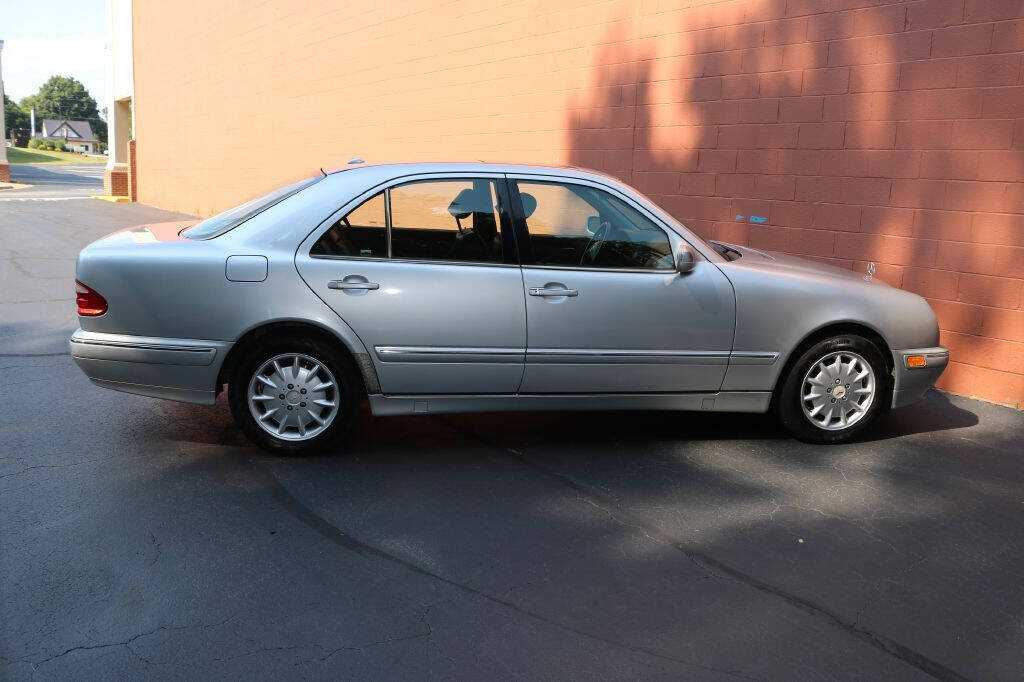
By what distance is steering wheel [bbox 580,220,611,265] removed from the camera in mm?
5152

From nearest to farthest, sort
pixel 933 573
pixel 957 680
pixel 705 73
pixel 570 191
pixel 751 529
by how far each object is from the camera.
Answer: pixel 957 680 < pixel 933 573 < pixel 751 529 < pixel 570 191 < pixel 705 73

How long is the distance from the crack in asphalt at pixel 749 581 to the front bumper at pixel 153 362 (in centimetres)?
165

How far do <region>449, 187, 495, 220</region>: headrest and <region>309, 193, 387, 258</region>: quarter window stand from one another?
0.39m

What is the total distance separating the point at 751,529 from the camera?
425 cm

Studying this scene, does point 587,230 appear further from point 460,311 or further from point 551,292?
point 460,311

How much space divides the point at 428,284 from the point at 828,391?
241 centimetres

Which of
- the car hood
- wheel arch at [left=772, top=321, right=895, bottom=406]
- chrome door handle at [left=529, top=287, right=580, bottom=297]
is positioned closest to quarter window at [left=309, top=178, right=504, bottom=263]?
chrome door handle at [left=529, top=287, right=580, bottom=297]

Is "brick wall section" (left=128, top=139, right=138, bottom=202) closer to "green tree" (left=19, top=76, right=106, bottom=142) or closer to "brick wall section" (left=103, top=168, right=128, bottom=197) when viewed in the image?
"brick wall section" (left=103, top=168, right=128, bottom=197)

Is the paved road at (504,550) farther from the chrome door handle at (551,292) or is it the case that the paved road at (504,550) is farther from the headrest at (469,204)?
the headrest at (469,204)

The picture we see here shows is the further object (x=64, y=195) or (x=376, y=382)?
(x=64, y=195)

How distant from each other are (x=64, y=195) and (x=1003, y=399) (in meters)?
32.1

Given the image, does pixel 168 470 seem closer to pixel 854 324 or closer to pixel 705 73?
pixel 854 324

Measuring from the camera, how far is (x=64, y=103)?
170m

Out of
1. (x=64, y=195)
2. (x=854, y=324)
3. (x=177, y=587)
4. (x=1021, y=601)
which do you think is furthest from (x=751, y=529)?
(x=64, y=195)
